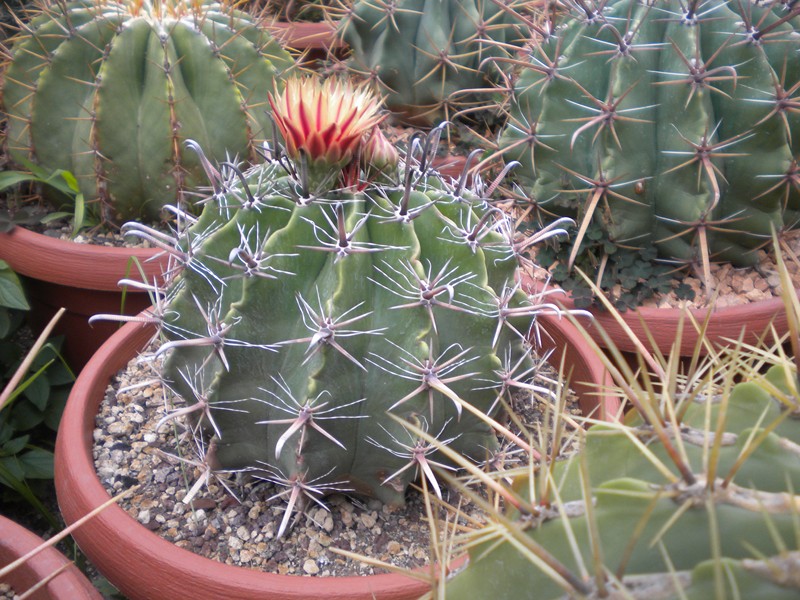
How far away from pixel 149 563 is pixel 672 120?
1.24 meters

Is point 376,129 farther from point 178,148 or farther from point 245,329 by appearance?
point 178,148

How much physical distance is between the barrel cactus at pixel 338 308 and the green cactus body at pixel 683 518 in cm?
35

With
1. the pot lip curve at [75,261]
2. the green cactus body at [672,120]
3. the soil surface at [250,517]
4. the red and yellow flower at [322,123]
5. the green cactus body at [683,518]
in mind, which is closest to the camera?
the green cactus body at [683,518]

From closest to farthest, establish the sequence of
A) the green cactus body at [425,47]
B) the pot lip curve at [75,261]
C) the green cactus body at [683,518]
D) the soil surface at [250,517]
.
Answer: the green cactus body at [683,518], the soil surface at [250,517], the pot lip curve at [75,261], the green cactus body at [425,47]

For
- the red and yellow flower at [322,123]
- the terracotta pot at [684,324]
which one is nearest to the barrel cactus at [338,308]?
the red and yellow flower at [322,123]

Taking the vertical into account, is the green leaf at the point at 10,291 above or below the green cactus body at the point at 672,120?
below

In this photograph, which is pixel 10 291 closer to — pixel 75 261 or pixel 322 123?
pixel 75 261

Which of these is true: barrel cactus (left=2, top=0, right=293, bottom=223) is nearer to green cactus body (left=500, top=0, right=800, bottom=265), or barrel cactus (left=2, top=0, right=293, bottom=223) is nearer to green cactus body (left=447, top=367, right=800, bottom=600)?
green cactus body (left=500, top=0, right=800, bottom=265)

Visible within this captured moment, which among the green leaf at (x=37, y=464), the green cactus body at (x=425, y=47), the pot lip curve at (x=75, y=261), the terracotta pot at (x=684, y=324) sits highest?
the green cactus body at (x=425, y=47)

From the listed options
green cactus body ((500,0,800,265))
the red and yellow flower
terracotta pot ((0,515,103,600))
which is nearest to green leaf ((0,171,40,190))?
terracotta pot ((0,515,103,600))

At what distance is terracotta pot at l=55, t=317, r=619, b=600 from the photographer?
0.94m

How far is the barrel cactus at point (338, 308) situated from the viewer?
0.92 meters

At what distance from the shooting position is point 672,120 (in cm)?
144

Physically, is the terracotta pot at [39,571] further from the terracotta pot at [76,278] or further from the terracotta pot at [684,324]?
the terracotta pot at [684,324]
